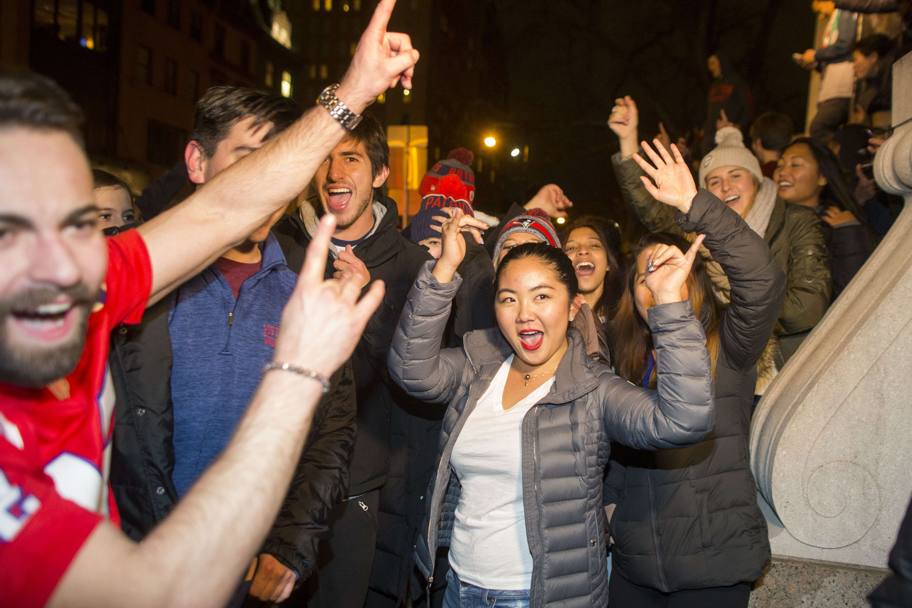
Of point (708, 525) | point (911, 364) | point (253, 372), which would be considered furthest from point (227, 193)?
point (911, 364)

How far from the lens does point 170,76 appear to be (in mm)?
36000

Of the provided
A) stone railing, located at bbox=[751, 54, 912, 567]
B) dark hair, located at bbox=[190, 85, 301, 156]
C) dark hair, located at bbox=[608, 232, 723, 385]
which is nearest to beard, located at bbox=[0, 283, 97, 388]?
dark hair, located at bbox=[190, 85, 301, 156]

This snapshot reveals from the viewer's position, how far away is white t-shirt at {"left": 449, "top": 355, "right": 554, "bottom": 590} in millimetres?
3049

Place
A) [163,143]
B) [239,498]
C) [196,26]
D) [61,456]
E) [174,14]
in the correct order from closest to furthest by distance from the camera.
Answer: [239,498] < [61,456] < [163,143] < [174,14] < [196,26]

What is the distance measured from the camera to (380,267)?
4.32m

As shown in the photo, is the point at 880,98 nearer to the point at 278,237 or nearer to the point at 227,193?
the point at 278,237

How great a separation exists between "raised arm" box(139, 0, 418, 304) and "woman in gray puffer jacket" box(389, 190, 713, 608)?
119cm

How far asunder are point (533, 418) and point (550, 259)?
2.54 ft

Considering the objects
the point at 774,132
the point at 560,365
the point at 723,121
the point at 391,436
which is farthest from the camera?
the point at 723,121

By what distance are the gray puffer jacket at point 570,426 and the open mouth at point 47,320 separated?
1.94m

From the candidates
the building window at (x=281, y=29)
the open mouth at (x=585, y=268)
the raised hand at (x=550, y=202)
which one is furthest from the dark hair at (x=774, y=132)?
the building window at (x=281, y=29)

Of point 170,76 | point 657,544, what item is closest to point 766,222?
point 657,544

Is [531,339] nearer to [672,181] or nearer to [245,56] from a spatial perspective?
[672,181]

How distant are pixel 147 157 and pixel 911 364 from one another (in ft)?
113
